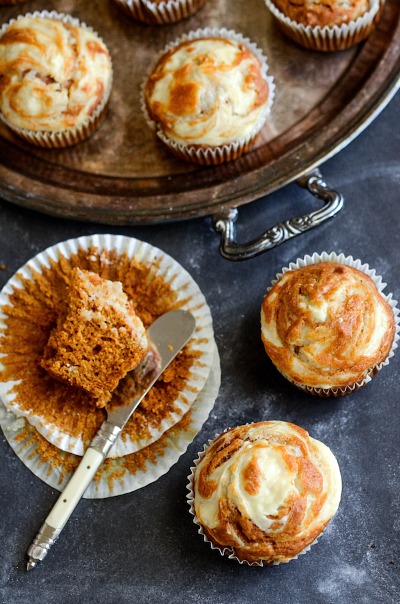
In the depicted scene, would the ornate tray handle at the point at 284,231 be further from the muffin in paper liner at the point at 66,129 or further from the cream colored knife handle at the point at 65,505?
the cream colored knife handle at the point at 65,505

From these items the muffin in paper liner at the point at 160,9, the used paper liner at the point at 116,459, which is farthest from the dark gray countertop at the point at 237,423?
the muffin in paper liner at the point at 160,9

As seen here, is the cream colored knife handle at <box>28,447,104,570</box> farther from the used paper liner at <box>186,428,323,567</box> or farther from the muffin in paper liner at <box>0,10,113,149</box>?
the muffin in paper liner at <box>0,10,113,149</box>

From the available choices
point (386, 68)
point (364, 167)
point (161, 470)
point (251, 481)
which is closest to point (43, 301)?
point (161, 470)


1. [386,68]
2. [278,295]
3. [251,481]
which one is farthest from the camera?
[386,68]

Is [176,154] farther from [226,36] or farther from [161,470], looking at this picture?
[161,470]

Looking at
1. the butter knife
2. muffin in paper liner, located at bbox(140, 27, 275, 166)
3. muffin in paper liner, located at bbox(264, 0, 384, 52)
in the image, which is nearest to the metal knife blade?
the butter knife

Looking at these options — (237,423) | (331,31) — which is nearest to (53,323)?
(237,423)

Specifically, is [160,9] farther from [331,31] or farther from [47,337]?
[47,337]
